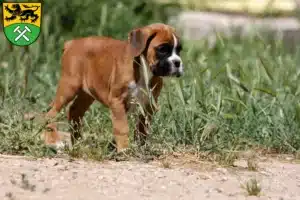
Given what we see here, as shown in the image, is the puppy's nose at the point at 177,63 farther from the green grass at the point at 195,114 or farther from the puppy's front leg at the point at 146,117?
the green grass at the point at 195,114

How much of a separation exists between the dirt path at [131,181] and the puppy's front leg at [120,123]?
0.60 meters

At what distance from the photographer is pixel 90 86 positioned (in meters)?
8.09

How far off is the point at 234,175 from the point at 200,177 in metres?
0.29

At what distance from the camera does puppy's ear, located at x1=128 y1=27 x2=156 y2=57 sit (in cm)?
766

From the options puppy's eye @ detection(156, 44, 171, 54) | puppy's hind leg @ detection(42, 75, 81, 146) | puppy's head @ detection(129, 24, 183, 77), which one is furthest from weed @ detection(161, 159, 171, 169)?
puppy's hind leg @ detection(42, 75, 81, 146)

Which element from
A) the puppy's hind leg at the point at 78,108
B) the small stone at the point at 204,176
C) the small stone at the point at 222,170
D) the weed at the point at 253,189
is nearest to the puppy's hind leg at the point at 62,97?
the puppy's hind leg at the point at 78,108

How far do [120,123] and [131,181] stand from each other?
1483 mm

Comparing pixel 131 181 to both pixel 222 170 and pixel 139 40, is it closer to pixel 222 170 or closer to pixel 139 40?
pixel 222 170

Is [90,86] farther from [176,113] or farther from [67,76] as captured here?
[176,113]

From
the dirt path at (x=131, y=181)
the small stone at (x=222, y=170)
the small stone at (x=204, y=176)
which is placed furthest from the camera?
the small stone at (x=222, y=170)

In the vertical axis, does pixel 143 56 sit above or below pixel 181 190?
above

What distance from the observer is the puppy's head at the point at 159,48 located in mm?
7590

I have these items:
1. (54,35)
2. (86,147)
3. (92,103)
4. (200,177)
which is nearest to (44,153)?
(86,147)

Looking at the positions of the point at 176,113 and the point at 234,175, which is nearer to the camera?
the point at 234,175
